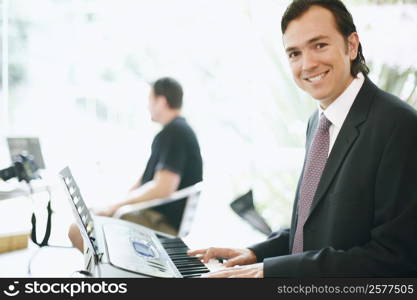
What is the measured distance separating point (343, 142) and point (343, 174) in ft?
0.34

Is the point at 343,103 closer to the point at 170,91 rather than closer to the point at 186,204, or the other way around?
the point at 186,204

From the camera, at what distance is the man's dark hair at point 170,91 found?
357 centimetres

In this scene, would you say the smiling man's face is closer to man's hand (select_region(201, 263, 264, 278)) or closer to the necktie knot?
the necktie knot

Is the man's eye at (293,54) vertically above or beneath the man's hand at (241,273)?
above

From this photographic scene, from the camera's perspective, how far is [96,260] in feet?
4.09

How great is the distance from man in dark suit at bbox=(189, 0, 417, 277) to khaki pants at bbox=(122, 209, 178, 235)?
1819mm

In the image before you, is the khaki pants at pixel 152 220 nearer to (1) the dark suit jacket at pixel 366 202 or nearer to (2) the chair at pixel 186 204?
(2) the chair at pixel 186 204

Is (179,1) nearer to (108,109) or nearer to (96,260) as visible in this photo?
(108,109)

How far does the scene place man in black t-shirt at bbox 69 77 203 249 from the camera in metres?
3.42

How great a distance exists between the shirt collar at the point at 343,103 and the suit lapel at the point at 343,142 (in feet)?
0.18

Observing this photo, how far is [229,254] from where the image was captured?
63.9 inches

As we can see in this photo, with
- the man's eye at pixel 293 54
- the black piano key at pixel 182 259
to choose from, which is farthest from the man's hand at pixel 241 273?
the man's eye at pixel 293 54

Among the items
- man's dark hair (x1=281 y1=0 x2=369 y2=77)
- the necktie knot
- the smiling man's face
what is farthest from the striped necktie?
man's dark hair (x1=281 y1=0 x2=369 y2=77)

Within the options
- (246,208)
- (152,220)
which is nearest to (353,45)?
(246,208)
